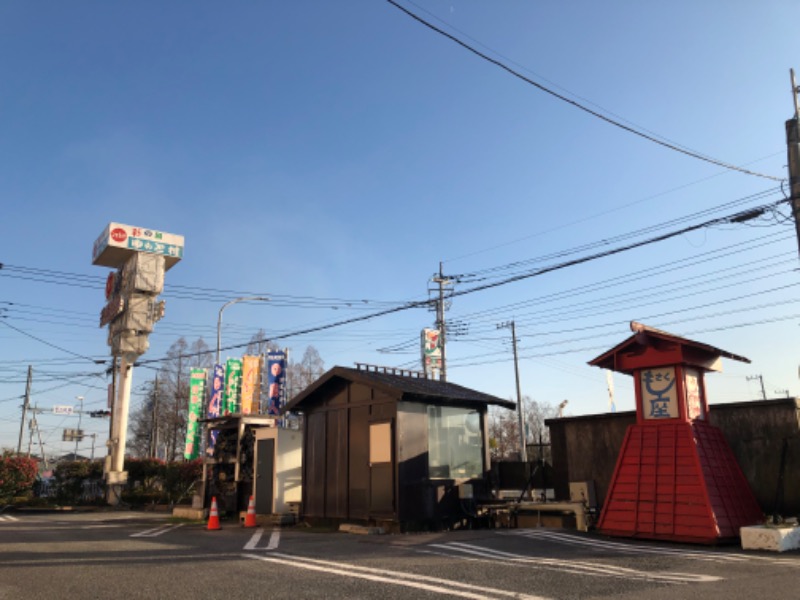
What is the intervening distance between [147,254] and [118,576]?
24.8m

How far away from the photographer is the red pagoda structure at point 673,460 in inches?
413

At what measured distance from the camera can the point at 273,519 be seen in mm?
16438

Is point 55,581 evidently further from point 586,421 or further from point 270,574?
point 586,421

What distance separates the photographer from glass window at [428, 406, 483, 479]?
47.3ft

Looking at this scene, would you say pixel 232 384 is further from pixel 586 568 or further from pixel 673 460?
pixel 586 568

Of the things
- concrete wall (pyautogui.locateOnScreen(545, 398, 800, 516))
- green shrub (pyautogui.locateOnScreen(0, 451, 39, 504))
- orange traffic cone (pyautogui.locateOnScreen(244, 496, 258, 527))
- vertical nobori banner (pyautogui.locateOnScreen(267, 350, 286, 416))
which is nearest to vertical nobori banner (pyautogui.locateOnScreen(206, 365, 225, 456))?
vertical nobori banner (pyautogui.locateOnScreen(267, 350, 286, 416))

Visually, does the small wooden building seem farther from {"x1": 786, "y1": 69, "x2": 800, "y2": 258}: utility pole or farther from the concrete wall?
{"x1": 786, "y1": 69, "x2": 800, "y2": 258}: utility pole

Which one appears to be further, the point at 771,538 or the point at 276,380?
the point at 276,380

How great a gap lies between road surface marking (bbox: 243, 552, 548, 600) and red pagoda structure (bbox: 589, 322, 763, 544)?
5407mm

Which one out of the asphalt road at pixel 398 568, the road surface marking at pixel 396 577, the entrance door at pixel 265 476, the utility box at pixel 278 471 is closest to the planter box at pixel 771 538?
the asphalt road at pixel 398 568

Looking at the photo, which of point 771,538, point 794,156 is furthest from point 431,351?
point 771,538

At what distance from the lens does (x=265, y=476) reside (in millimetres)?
17438

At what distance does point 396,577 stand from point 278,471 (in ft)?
34.3

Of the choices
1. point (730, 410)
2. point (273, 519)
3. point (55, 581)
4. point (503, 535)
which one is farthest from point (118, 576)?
point (730, 410)
